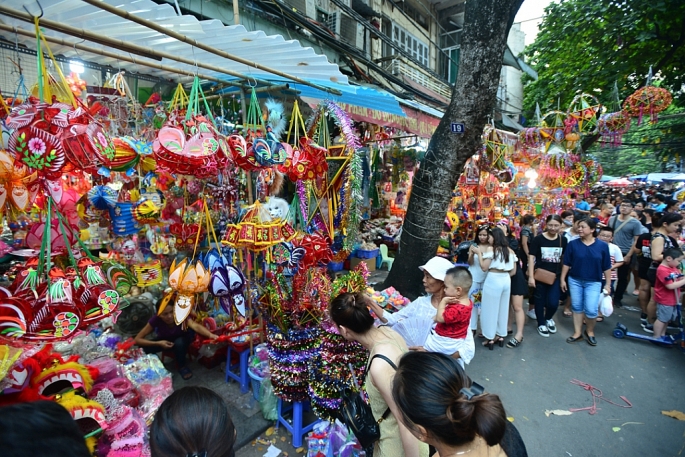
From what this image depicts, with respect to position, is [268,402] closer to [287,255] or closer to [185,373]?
[185,373]

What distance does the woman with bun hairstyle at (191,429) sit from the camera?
109cm

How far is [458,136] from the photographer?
163 inches

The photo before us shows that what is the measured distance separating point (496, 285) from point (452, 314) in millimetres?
1860

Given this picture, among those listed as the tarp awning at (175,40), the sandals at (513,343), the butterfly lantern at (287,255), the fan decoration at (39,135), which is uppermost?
the tarp awning at (175,40)

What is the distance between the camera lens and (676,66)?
32.7 feet

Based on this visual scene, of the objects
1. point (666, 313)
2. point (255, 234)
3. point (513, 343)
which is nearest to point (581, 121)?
point (666, 313)

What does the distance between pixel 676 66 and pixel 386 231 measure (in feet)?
33.7

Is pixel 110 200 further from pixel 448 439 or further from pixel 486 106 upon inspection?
pixel 486 106

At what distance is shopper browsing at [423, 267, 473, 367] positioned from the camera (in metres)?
2.59

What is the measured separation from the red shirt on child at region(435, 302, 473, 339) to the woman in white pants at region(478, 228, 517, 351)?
5.52 feet

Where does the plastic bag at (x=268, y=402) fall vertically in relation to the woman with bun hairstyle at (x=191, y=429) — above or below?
below

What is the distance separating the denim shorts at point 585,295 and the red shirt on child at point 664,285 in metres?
0.69

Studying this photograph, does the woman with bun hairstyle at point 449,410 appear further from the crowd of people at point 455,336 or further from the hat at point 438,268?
the hat at point 438,268

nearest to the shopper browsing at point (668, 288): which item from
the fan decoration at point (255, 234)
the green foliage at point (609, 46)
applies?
the fan decoration at point (255, 234)
